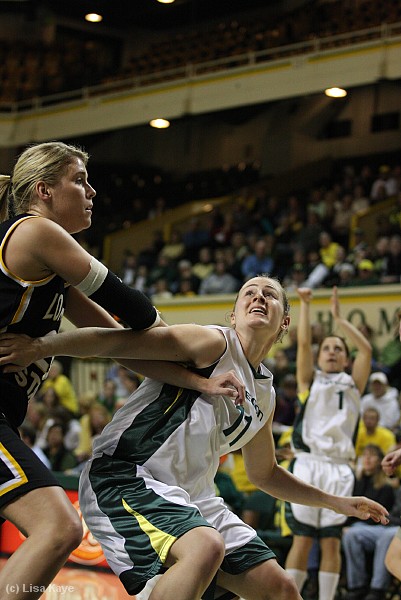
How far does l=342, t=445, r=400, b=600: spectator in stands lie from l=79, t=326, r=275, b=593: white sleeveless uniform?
3762 mm

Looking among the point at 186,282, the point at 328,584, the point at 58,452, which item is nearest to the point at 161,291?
the point at 186,282

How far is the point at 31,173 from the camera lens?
3.73 meters

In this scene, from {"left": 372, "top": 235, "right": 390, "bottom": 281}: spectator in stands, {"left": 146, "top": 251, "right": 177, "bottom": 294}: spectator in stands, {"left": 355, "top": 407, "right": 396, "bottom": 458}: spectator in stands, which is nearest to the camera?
{"left": 355, "top": 407, "right": 396, "bottom": 458}: spectator in stands

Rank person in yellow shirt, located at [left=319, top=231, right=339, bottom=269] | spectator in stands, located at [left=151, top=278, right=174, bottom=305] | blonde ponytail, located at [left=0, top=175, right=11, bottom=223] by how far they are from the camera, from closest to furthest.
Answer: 1. blonde ponytail, located at [left=0, top=175, right=11, bottom=223]
2. person in yellow shirt, located at [left=319, top=231, right=339, bottom=269]
3. spectator in stands, located at [left=151, top=278, right=174, bottom=305]

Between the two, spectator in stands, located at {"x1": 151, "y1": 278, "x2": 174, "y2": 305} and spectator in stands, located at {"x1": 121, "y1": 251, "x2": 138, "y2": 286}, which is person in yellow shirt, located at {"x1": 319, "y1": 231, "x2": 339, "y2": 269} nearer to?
spectator in stands, located at {"x1": 151, "y1": 278, "x2": 174, "y2": 305}

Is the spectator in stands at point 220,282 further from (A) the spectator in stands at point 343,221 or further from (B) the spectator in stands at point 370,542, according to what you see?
(B) the spectator in stands at point 370,542

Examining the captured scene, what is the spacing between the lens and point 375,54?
15.9 metres

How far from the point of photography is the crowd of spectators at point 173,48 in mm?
17656

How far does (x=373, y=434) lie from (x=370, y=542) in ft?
5.06

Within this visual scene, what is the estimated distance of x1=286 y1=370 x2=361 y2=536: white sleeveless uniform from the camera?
7032 mm

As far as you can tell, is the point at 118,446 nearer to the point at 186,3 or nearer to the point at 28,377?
the point at 28,377

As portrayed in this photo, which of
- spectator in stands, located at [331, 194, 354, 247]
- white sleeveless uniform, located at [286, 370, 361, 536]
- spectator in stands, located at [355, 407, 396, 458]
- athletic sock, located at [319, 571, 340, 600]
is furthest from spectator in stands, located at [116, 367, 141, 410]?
spectator in stands, located at [331, 194, 354, 247]

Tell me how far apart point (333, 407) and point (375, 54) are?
10.2m

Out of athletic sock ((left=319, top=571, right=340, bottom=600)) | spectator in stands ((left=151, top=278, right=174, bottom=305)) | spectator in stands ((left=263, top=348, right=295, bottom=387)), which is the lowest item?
athletic sock ((left=319, top=571, right=340, bottom=600))
